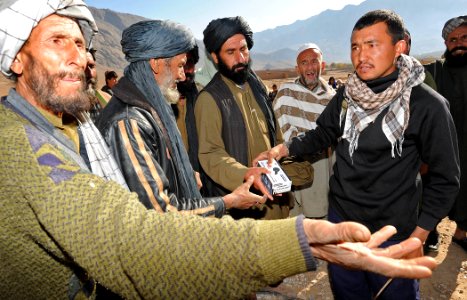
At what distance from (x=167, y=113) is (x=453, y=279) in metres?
3.80

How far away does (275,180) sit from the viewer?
2.36 m

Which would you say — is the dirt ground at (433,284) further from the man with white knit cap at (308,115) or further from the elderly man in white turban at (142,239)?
the elderly man in white turban at (142,239)

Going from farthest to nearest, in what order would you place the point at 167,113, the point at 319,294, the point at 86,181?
the point at 319,294, the point at 167,113, the point at 86,181

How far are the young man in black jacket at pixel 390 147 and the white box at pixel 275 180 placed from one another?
0.42 metres

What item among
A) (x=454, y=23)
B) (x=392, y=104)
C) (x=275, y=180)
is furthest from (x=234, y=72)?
(x=454, y=23)

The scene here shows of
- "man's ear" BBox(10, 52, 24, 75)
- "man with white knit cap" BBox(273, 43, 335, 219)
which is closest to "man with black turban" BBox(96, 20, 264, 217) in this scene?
"man's ear" BBox(10, 52, 24, 75)

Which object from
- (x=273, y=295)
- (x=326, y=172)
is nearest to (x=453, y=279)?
(x=326, y=172)

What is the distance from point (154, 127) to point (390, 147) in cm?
158

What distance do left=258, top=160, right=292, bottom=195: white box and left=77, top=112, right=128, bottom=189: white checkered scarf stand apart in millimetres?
1149

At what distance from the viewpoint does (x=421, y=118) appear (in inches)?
74.8

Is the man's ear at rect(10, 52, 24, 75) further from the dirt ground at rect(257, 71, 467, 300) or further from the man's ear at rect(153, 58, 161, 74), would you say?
the dirt ground at rect(257, 71, 467, 300)

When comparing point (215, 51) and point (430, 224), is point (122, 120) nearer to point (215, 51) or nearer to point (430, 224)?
point (215, 51)

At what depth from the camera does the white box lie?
2.33 meters

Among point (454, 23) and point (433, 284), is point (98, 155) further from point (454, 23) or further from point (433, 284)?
point (454, 23)
